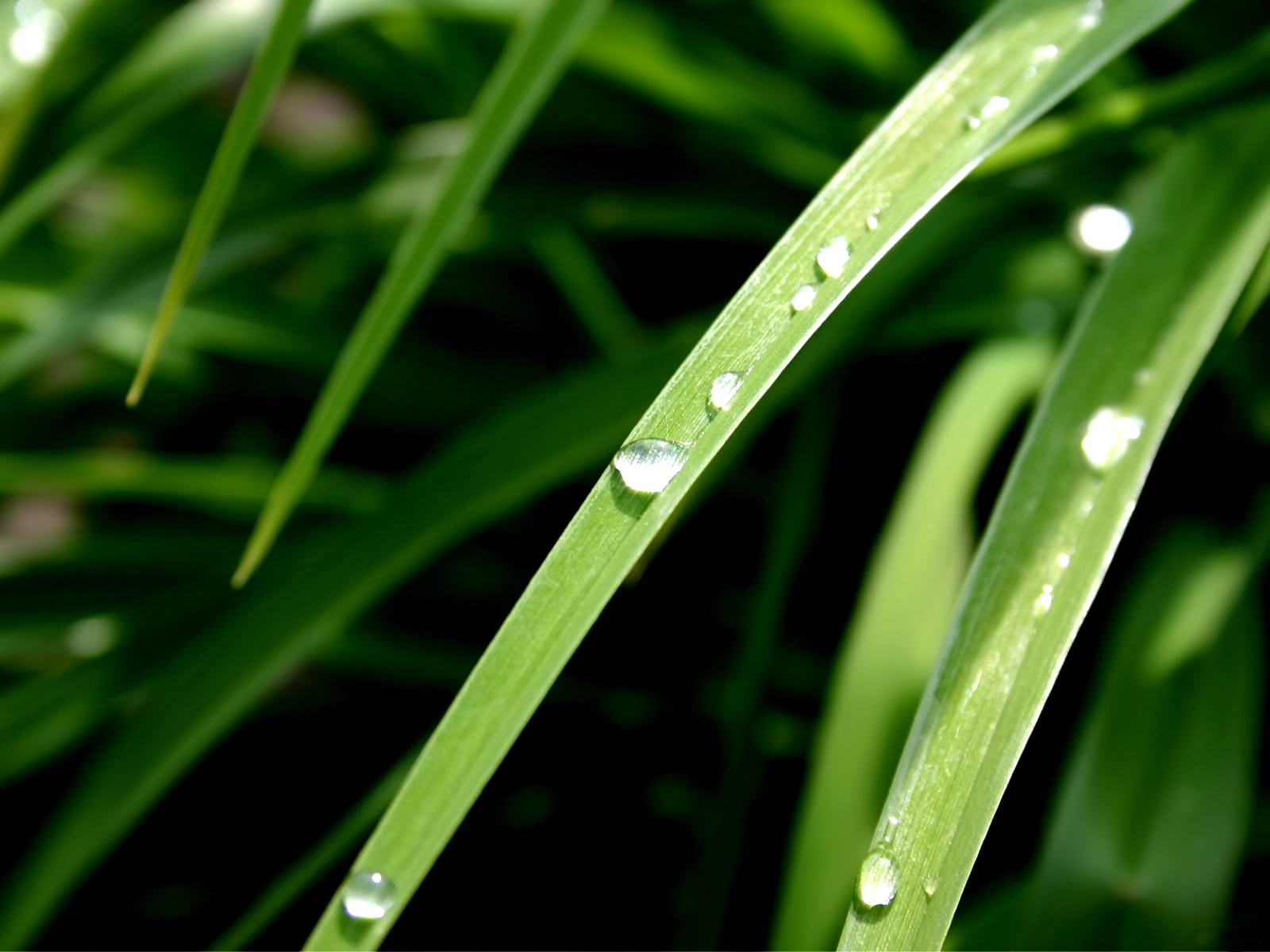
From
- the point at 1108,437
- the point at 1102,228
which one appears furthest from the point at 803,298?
the point at 1102,228

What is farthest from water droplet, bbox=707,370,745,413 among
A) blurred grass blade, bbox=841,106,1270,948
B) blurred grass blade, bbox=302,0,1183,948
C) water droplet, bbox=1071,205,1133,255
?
water droplet, bbox=1071,205,1133,255

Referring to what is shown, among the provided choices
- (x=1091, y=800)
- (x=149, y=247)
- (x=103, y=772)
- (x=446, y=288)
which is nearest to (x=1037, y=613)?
(x=1091, y=800)

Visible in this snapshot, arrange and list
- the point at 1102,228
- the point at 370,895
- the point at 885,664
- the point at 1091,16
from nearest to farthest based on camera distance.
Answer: the point at 370,895
the point at 1091,16
the point at 885,664
the point at 1102,228

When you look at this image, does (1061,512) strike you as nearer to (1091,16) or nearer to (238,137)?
(1091,16)

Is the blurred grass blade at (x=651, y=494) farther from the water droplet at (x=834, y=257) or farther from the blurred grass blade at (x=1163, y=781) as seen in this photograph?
the blurred grass blade at (x=1163, y=781)

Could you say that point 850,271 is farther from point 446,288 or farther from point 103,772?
point 446,288

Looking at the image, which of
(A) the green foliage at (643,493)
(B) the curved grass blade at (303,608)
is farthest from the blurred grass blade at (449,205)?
(B) the curved grass blade at (303,608)
